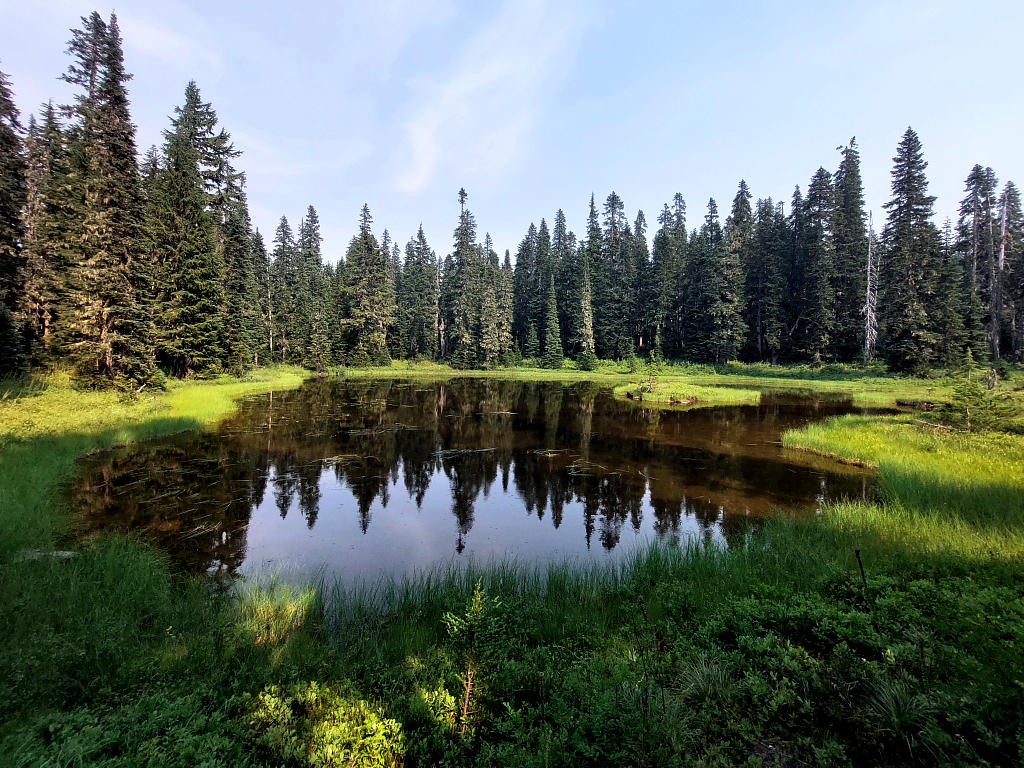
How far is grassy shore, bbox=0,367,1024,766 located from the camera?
3094 millimetres

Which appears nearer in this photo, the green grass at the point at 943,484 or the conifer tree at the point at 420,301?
the green grass at the point at 943,484

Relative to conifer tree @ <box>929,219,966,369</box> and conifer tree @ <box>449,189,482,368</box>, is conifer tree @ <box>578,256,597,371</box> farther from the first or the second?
conifer tree @ <box>929,219,966,369</box>

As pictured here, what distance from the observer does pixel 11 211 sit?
25078 mm

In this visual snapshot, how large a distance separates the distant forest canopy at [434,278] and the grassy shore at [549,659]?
21046mm

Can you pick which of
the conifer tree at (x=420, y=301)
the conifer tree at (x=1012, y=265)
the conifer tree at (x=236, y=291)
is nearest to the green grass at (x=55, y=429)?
the conifer tree at (x=236, y=291)

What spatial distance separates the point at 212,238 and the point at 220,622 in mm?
33190

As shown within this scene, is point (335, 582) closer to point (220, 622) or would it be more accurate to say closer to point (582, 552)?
point (220, 622)

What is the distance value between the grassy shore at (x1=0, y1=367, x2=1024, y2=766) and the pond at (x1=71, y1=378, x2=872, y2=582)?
160 centimetres

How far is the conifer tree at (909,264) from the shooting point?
3944 cm

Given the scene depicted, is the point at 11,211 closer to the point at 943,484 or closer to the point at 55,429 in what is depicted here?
the point at 55,429

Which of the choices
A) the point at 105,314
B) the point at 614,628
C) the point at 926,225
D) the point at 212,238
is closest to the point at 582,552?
the point at 614,628

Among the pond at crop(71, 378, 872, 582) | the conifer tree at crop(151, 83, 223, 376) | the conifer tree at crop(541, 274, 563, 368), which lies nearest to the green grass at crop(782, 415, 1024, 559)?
the pond at crop(71, 378, 872, 582)

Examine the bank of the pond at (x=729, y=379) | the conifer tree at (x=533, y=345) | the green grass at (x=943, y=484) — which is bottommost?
the green grass at (x=943, y=484)

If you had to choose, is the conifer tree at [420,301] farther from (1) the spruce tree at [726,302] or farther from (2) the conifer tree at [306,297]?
(1) the spruce tree at [726,302]
